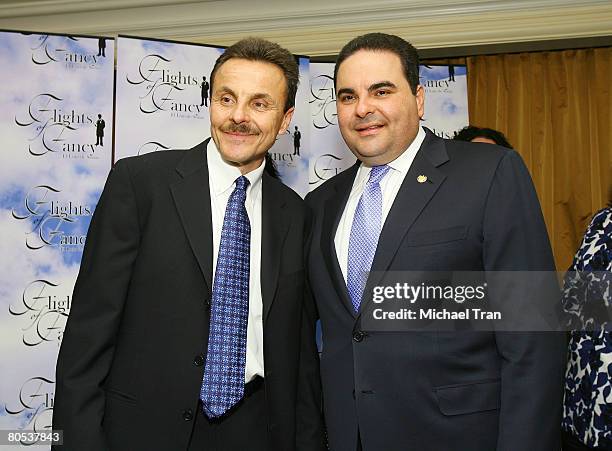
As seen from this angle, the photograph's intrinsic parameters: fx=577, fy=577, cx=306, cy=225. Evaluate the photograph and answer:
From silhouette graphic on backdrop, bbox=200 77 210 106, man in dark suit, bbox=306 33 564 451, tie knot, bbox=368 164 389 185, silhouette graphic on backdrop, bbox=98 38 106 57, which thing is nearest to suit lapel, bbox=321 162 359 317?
man in dark suit, bbox=306 33 564 451

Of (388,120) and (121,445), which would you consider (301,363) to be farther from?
(388,120)

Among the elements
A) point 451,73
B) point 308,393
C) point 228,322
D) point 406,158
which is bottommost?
point 308,393

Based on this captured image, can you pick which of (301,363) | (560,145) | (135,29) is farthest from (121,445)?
(560,145)

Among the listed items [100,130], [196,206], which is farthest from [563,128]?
[196,206]

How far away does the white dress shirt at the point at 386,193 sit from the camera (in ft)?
Result: 5.50

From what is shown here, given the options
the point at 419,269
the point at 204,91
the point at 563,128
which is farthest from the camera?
the point at 563,128

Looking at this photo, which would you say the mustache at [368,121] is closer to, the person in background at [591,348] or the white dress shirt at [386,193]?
the white dress shirt at [386,193]

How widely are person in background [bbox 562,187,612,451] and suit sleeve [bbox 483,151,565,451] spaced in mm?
397

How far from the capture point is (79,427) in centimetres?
142

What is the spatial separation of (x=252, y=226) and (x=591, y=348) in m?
1.13

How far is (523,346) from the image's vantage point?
1441 millimetres

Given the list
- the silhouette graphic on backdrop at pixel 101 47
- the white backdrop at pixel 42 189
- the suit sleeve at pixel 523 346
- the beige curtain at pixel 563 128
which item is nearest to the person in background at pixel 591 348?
the suit sleeve at pixel 523 346

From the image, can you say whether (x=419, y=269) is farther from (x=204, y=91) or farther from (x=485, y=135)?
(x=204, y=91)

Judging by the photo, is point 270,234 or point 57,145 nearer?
point 270,234
